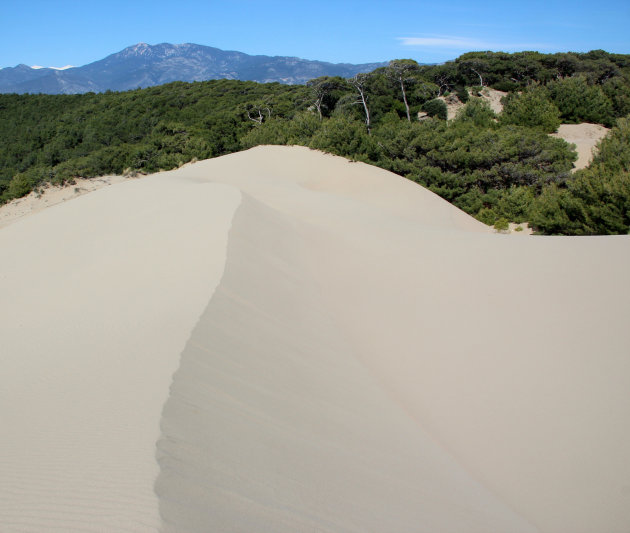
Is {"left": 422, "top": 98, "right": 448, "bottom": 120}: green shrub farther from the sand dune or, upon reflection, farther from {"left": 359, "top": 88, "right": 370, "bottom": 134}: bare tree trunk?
the sand dune

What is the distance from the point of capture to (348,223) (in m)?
10.4

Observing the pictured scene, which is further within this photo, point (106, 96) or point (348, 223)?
point (106, 96)

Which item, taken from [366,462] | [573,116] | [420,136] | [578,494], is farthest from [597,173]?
[573,116]

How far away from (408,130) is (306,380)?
1777 cm

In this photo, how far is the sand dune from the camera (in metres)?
2.60

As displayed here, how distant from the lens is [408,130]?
1988 cm

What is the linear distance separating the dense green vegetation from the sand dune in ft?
26.1

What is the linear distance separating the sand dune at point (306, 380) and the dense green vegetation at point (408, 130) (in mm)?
7947

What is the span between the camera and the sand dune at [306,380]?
260cm

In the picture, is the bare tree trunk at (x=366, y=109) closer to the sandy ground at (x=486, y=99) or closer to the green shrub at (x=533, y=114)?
the green shrub at (x=533, y=114)

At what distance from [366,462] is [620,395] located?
3103 mm

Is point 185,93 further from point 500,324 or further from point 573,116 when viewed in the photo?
point 500,324

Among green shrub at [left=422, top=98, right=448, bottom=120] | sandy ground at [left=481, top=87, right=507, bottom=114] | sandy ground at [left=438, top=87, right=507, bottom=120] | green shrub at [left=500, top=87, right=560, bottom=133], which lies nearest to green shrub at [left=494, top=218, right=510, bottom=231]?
green shrub at [left=500, top=87, right=560, bottom=133]

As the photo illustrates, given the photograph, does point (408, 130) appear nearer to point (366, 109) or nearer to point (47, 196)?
point (366, 109)
